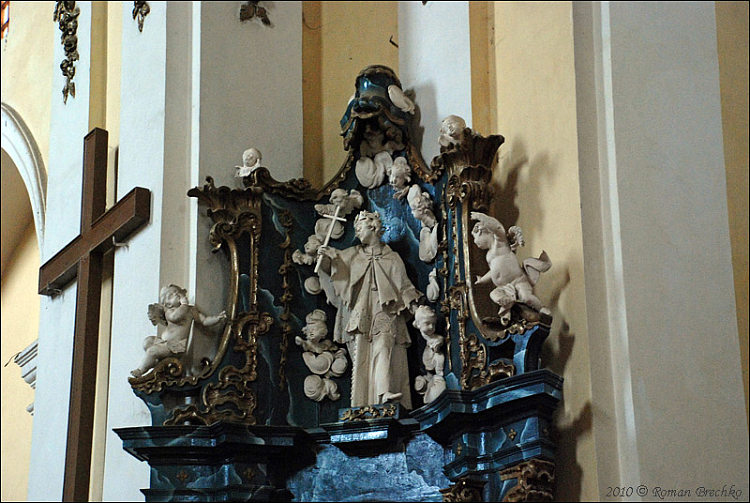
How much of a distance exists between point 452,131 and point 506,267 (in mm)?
692

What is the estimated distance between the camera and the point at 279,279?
5.88m

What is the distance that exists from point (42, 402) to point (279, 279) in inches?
80.8

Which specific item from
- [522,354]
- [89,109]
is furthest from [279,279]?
[89,109]

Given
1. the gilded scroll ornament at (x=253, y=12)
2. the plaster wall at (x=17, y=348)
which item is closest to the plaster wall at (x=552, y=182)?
the gilded scroll ornament at (x=253, y=12)

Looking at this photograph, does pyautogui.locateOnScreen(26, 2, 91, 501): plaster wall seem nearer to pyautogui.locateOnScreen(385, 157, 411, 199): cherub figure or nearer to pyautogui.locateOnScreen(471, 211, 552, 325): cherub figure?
pyautogui.locateOnScreen(385, 157, 411, 199): cherub figure

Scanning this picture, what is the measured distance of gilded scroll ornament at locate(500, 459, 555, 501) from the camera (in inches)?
186

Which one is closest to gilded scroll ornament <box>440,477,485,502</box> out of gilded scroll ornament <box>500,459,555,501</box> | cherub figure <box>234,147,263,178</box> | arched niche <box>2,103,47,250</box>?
gilded scroll ornament <box>500,459,555,501</box>

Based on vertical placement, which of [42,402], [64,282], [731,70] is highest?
[731,70]

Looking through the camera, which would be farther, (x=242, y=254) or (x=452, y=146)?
(x=242, y=254)

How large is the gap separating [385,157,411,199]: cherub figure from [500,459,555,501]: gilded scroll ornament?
4.99 ft

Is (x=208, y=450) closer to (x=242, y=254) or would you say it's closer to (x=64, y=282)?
(x=242, y=254)

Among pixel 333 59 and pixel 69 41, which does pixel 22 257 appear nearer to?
pixel 69 41

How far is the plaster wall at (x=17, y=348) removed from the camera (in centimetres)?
959

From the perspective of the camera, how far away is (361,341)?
218 inches
